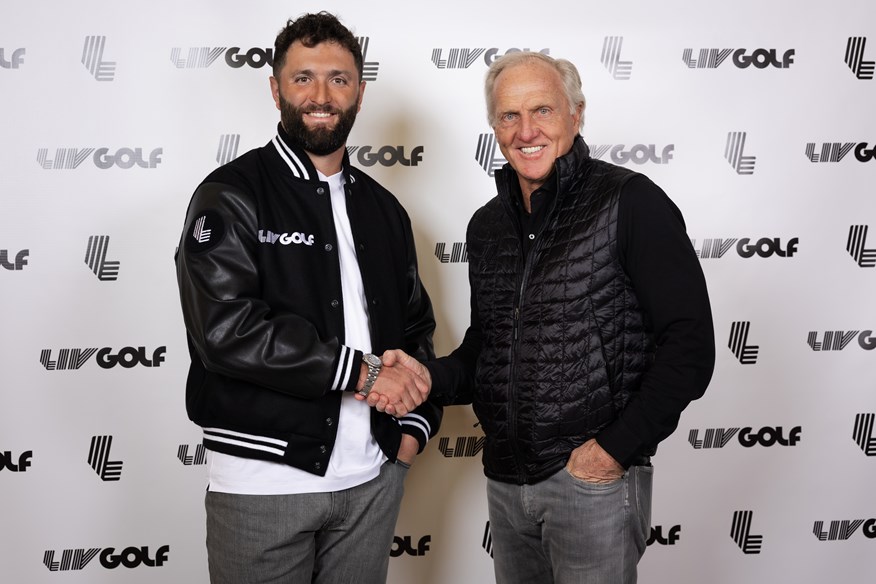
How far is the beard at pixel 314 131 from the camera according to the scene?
194 cm

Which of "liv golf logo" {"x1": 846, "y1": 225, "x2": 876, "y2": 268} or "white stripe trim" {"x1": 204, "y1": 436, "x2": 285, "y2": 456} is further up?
"liv golf logo" {"x1": 846, "y1": 225, "x2": 876, "y2": 268}

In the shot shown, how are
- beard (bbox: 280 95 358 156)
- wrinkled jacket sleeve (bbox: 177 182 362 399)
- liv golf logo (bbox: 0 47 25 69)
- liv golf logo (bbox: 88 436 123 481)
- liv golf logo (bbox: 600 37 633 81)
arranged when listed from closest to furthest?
wrinkled jacket sleeve (bbox: 177 182 362 399)
beard (bbox: 280 95 358 156)
liv golf logo (bbox: 0 47 25 69)
liv golf logo (bbox: 88 436 123 481)
liv golf logo (bbox: 600 37 633 81)

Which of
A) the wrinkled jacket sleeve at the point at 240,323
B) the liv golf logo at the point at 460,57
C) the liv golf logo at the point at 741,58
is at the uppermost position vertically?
the liv golf logo at the point at 741,58

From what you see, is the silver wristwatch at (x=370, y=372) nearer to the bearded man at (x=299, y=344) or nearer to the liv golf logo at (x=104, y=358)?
the bearded man at (x=299, y=344)

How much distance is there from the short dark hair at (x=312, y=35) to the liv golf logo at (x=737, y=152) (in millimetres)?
1536

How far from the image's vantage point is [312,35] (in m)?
1.96

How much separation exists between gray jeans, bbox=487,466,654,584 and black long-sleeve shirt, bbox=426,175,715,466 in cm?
11

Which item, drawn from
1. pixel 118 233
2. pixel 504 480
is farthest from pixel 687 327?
pixel 118 233

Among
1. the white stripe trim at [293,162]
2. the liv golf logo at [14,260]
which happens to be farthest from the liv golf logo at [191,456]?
the white stripe trim at [293,162]

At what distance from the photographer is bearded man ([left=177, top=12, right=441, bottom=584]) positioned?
1747 mm

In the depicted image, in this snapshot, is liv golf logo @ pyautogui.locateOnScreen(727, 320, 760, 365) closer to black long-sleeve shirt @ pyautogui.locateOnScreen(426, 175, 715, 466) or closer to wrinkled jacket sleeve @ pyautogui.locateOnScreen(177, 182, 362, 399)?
black long-sleeve shirt @ pyautogui.locateOnScreen(426, 175, 715, 466)

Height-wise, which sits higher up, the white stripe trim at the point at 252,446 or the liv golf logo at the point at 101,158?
the liv golf logo at the point at 101,158

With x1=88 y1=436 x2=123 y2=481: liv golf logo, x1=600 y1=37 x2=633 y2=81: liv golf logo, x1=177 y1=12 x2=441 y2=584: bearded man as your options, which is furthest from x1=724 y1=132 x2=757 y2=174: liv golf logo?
x1=88 y1=436 x2=123 y2=481: liv golf logo

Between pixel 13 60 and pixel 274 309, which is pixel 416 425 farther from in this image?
pixel 13 60
